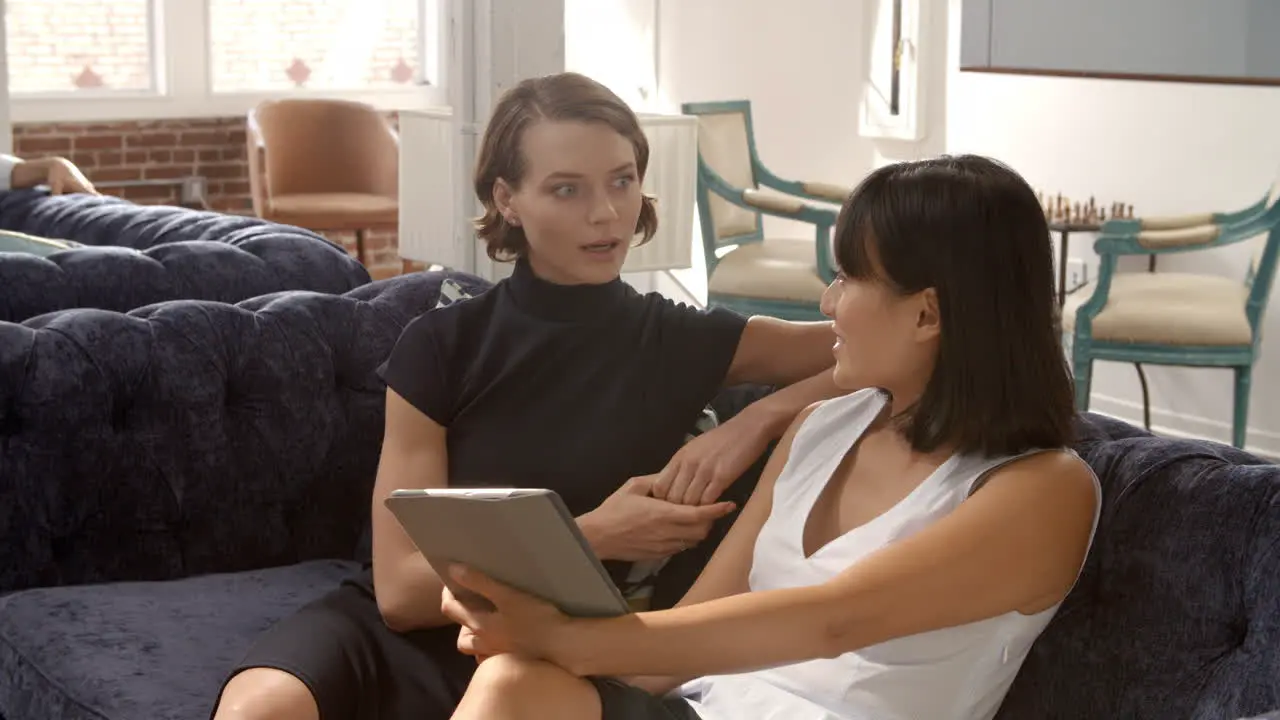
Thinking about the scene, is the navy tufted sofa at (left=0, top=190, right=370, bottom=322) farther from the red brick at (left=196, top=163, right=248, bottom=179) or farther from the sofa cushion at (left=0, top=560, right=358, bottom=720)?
the red brick at (left=196, top=163, right=248, bottom=179)

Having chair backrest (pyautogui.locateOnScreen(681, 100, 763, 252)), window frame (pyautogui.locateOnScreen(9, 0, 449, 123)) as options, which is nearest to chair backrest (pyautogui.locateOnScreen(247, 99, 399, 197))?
window frame (pyautogui.locateOnScreen(9, 0, 449, 123))

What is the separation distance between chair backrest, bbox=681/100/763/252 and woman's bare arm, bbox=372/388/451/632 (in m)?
3.83

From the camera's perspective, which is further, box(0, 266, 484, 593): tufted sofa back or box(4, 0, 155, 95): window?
box(4, 0, 155, 95): window

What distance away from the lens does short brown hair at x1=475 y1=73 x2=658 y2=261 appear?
6.53ft

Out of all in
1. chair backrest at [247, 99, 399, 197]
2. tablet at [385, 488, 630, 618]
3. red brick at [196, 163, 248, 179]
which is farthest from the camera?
red brick at [196, 163, 248, 179]

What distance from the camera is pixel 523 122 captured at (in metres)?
2.00

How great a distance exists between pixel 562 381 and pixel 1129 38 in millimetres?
1394

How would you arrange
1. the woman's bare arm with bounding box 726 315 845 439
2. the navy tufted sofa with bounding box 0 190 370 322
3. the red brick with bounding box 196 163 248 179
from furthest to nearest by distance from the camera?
the red brick with bounding box 196 163 248 179
the navy tufted sofa with bounding box 0 190 370 322
the woman's bare arm with bounding box 726 315 845 439

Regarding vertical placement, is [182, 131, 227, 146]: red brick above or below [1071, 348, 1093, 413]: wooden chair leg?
above

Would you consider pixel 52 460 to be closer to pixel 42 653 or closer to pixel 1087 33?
pixel 42 653

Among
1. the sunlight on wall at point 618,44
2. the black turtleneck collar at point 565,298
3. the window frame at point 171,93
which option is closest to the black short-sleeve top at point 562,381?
the black turtleneck collar at point 565,298

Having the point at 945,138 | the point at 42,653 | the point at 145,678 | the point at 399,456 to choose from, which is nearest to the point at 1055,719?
the point at 399,456

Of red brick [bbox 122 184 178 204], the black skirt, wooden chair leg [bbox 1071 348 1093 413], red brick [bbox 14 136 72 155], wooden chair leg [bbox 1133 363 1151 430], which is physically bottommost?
wooden chair leg [bbox 1133 363 1151 430]

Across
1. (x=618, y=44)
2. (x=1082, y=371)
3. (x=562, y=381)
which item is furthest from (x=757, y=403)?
(x=618, y=44)
